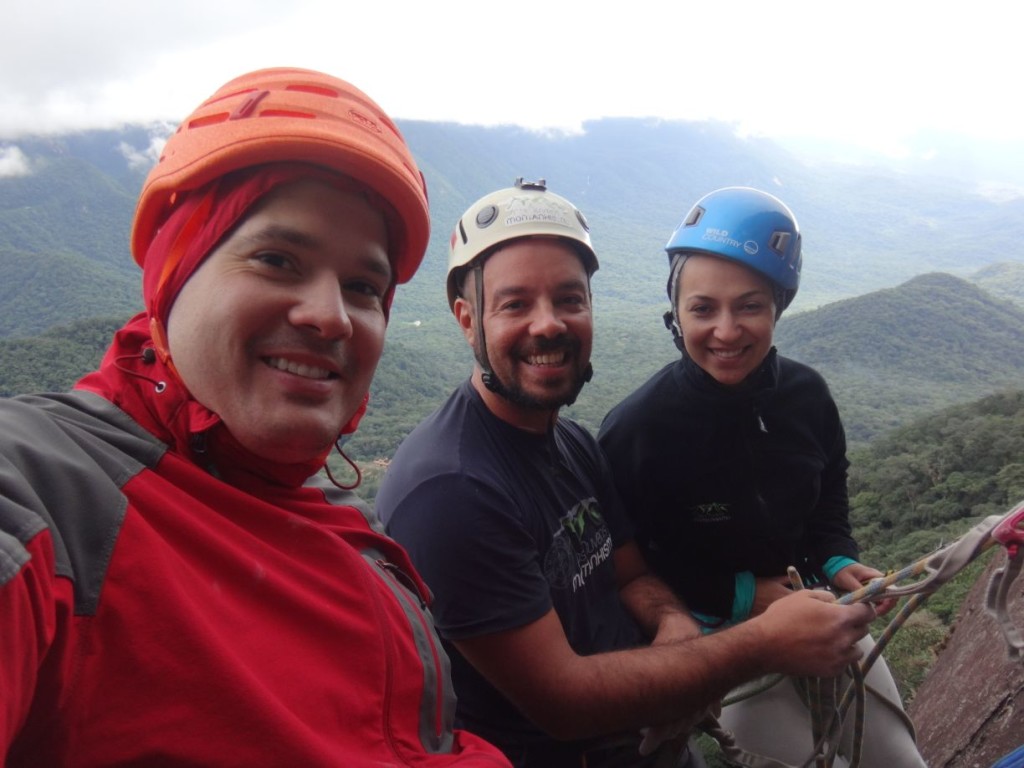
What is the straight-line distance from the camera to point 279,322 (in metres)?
1.24

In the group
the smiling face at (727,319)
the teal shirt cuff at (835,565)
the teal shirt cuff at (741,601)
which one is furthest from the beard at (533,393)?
the teal shirt cuff at (835,565)

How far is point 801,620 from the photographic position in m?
1.96

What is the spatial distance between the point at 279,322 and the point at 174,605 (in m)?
0.52

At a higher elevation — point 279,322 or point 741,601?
point 279,322

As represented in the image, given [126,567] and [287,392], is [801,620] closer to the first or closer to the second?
[287,392]

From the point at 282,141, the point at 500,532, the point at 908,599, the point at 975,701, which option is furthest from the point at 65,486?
the point at 975,701

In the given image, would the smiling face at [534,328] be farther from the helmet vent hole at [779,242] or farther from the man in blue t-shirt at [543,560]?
the helmet vent hole at [779,242]

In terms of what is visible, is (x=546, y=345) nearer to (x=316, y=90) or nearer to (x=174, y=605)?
(x=316, y=90)

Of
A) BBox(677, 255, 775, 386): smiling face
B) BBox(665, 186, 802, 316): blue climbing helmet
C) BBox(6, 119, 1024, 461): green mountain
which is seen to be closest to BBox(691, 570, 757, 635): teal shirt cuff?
BBox(677, 255, 775, 386): smiling face

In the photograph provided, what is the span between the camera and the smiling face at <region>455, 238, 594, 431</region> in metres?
2.21

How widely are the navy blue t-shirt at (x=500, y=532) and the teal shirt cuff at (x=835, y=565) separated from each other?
3.45ft

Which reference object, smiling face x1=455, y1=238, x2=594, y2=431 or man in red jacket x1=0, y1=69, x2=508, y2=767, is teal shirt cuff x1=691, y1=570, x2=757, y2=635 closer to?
smiling face x1=455, y1=238, x2=594, y2=431

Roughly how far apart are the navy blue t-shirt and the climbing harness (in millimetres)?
606

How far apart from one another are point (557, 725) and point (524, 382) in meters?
1.02
